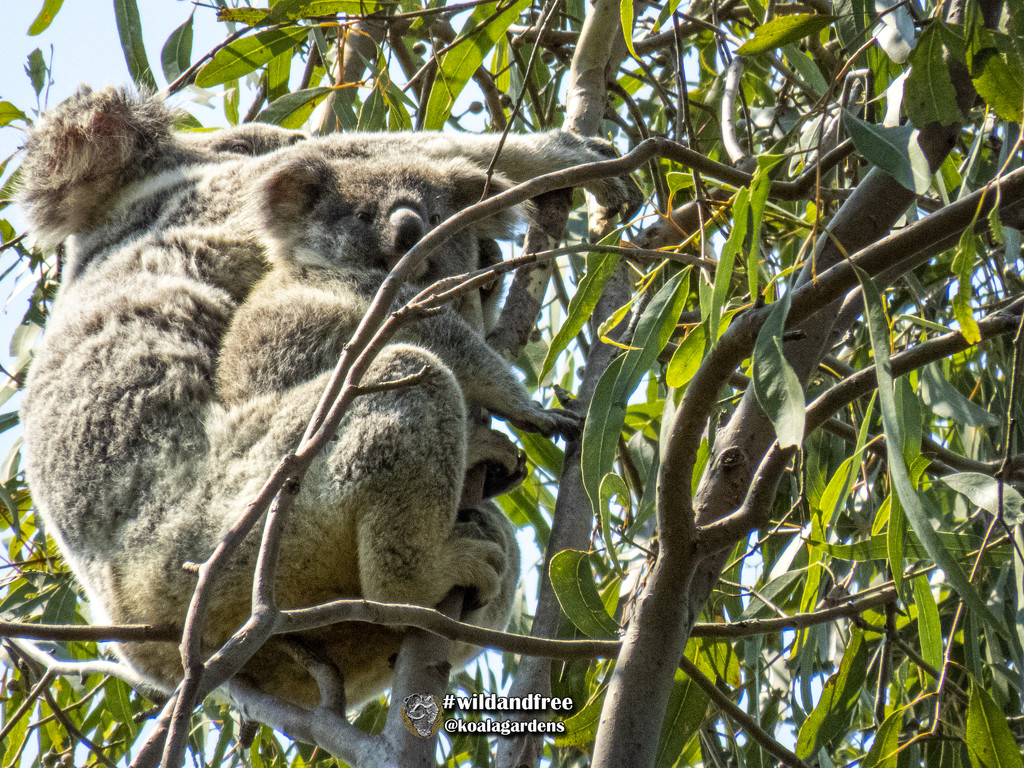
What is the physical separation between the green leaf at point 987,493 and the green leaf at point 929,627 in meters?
0.24

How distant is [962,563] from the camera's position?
1.88 m

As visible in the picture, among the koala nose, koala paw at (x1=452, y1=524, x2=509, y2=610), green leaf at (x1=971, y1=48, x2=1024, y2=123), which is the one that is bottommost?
koala paw at (x1=452, y1=524, x2=509, y2=610)

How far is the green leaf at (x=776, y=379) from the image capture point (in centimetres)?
122

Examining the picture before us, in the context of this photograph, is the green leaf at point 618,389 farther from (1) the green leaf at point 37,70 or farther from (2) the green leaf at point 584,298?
(1) the green leaf at point 37,70

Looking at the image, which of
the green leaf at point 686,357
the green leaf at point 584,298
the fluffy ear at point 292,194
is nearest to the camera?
the green leaf at point 686,357

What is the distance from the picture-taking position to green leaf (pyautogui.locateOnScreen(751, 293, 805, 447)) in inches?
48.1

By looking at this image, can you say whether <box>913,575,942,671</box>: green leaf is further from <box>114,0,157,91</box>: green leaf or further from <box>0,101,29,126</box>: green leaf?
<box>0,101,29,126</box>: green leaf

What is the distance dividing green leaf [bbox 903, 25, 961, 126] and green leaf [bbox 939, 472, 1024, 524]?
1.89ft

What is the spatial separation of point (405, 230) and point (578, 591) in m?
1.24

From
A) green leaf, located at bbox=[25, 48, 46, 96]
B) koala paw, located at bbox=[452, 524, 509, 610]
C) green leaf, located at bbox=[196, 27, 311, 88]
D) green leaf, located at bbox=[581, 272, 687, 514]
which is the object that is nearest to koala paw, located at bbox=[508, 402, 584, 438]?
koala paw, located at bbox=[452, 524, 509, 610]

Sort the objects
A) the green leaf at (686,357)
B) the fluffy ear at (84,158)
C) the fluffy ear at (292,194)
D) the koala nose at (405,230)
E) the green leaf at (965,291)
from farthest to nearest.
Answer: the fluffy ear at (84,158) < the fluffy ear at (292,194) < the koala nose at (405,230) < the green leaf at (686,357) < the green leaf at (965,291)

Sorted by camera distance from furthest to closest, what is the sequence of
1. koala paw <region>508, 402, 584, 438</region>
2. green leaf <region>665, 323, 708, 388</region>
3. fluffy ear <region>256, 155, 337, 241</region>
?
fluffy ear <region>256, 155, 337, 241</region> < koala paw <region>508, 402, 584, 438</region> < green leaf <region>665, 323, 708, 388</region>

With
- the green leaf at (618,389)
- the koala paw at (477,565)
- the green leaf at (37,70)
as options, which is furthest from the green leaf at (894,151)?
the green leaf at (37,70)

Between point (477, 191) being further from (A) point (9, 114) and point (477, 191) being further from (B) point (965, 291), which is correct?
(B) point (965, 291)
